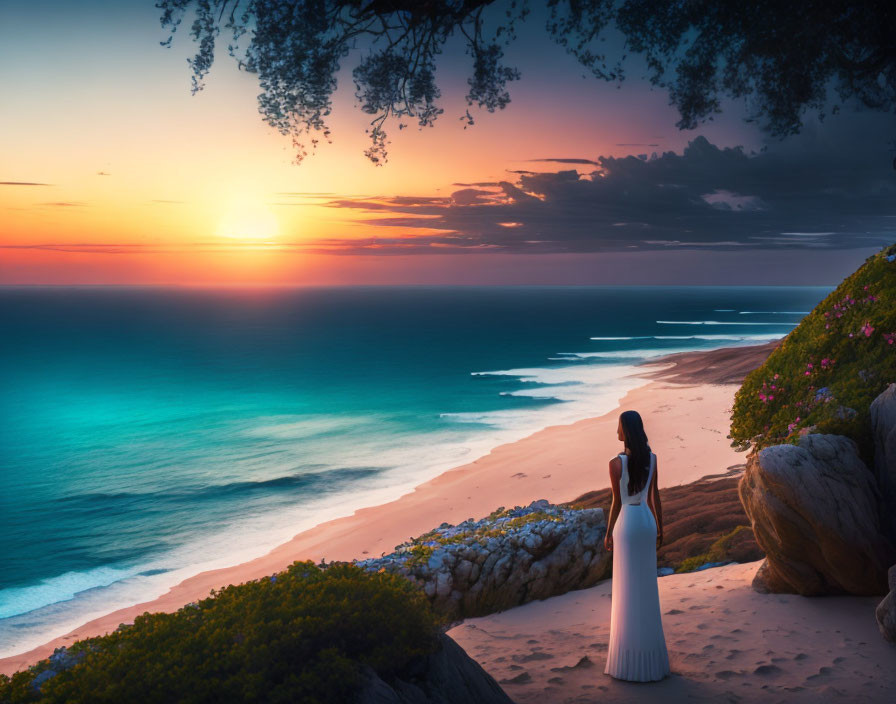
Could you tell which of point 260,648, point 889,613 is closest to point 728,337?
point 889,613

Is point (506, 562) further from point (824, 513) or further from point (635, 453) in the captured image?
point (824, 513)

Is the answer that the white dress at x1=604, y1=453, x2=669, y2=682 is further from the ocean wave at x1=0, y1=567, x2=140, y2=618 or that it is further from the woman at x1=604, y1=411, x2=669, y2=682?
the ocean wave at x1=0, y1=567, x2=140, y2=618

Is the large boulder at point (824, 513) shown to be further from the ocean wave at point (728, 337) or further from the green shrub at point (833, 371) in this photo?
the ocean wave at point (728, 337)

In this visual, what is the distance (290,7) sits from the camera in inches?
336

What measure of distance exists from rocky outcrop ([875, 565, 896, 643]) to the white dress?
84.8 inches

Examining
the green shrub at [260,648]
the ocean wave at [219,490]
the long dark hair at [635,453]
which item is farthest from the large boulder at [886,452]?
the ocean wave at [219,490]

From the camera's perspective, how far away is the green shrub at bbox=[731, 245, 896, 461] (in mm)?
8273

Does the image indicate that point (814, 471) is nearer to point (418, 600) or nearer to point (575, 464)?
point (418, 600)

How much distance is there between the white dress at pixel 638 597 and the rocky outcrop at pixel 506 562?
3721mm

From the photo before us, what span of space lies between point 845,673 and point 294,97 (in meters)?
8.89

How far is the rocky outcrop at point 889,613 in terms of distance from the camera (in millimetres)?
6539

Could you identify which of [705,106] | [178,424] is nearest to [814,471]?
[705,106]

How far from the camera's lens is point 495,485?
23141mm

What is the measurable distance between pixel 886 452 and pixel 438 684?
5.50 metres
